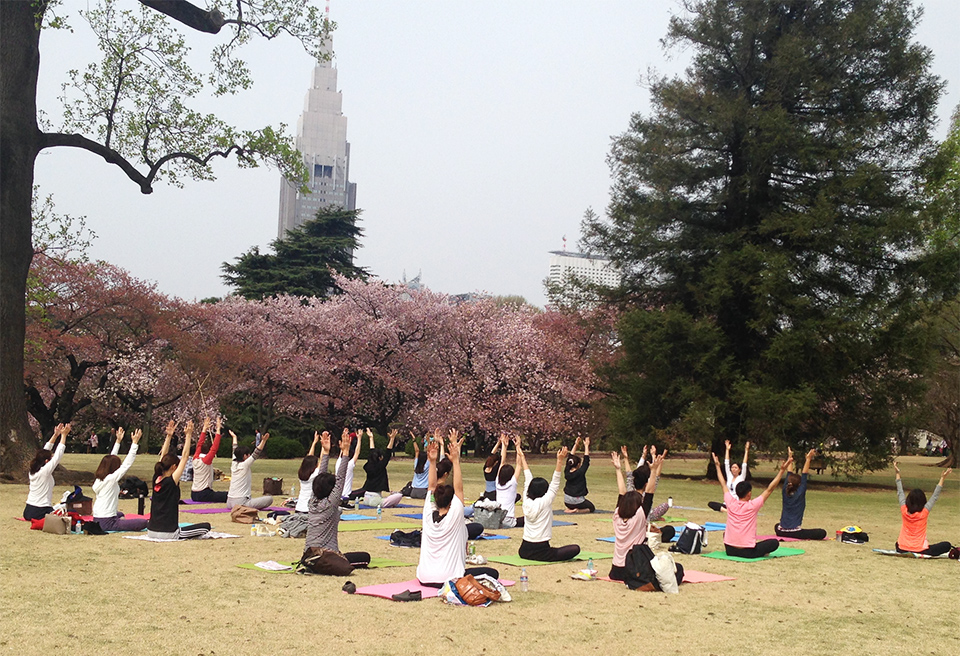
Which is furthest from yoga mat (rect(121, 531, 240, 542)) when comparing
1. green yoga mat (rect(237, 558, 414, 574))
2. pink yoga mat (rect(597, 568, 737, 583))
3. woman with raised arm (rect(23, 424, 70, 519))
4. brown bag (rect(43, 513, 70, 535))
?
pink yoga mat (rect(597, 568, 737, 583))

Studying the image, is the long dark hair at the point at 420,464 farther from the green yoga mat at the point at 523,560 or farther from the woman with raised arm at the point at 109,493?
the green yoga mat at the point at 523,560

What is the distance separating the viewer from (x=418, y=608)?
26.6 ft

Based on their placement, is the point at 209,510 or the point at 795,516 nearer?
the point at 795,516

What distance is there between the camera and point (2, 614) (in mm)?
7410

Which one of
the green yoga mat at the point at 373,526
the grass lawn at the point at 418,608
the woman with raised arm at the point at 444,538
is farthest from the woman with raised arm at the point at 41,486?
the woman with raised arm at the point at 444,538

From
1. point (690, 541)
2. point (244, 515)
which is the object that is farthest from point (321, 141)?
point (690, 541)

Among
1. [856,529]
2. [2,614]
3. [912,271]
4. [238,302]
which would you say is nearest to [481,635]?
[2,614]

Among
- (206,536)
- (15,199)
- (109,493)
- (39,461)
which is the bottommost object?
(206,536)

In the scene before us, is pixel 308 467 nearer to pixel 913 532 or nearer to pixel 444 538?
pixel 444 538

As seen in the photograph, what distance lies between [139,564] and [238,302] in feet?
111

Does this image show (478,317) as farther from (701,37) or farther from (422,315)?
(701,37)

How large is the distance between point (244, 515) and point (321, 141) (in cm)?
16088

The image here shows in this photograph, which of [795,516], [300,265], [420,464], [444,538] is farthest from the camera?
[300,265]

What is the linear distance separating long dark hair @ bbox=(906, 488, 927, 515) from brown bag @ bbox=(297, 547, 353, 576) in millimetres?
7681
